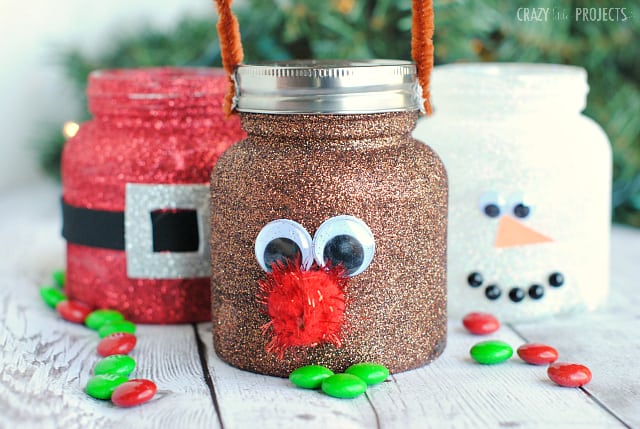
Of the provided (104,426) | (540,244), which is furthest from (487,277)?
(104,426)

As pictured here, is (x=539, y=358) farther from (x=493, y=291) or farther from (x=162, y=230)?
(x=162, y=230)

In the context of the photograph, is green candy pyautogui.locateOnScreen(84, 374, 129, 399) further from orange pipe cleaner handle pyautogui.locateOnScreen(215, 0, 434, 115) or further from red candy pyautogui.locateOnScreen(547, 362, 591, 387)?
red candy pyautogui.locateOnScreen(547, 362, 591, 387)

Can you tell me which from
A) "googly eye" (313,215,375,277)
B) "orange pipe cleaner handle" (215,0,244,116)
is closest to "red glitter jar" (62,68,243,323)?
"orange pipe cleaner handle" (215,0,244,116)

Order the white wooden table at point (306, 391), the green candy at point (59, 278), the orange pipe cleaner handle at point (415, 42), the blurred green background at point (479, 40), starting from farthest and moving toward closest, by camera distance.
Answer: the blurred green background at point (479, 40) < the green candy at point (59, 278) < the orange pipe cleaner handle at point (415, 42) < the white wooden table at point (306, 391)

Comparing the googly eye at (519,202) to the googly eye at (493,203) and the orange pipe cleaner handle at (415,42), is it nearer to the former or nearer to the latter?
the googly eye at (493,203)

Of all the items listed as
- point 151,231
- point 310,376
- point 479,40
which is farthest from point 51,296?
point 479,40

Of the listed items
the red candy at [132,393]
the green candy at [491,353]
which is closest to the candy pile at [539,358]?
the green candy at [491,353]
